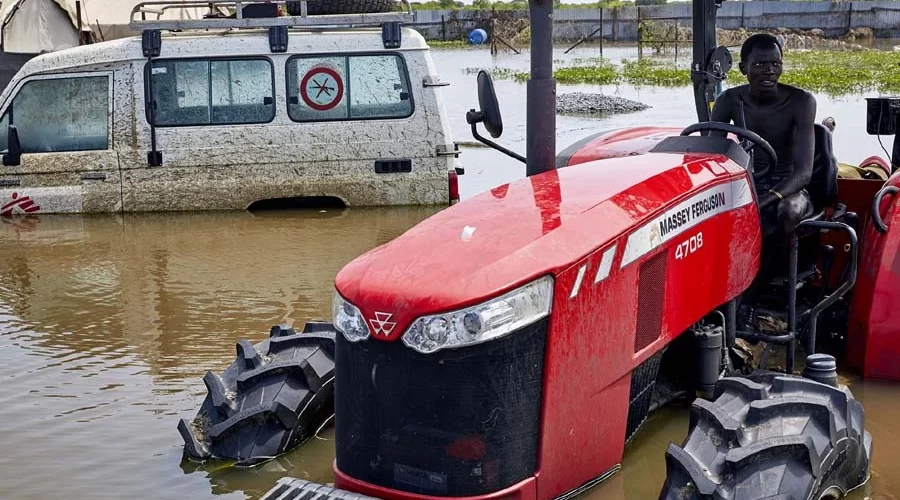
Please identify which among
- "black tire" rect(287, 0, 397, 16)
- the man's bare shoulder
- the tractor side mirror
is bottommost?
the man's bare shoulder

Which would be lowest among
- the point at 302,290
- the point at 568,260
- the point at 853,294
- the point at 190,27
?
the point at 302,290

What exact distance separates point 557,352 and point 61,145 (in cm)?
922

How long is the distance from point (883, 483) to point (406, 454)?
2.30 meters

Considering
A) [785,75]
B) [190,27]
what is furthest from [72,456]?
[785,75]

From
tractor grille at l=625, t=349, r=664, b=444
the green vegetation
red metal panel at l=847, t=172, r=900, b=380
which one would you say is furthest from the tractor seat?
the green vegetation

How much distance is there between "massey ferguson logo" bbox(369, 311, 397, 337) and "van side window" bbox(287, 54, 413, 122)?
27.5 feet

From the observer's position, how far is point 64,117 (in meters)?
12.0

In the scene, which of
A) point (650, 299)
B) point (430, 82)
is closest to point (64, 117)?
point (430, 82)

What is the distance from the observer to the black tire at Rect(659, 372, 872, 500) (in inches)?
156

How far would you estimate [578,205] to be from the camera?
4.38 meters

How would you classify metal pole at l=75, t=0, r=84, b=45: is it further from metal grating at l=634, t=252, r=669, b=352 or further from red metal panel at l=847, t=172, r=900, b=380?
metal grating at l=634, t=252, r=669, b=352

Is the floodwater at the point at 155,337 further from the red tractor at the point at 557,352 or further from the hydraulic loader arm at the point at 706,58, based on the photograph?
the hydraulic loader arm at the point at 706,58

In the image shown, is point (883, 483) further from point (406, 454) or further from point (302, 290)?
point (302, 290)

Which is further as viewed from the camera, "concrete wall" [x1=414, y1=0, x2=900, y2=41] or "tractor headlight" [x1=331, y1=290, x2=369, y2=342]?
"concrete wall" [x1=414, y1=0, x2=900, y2=41]
